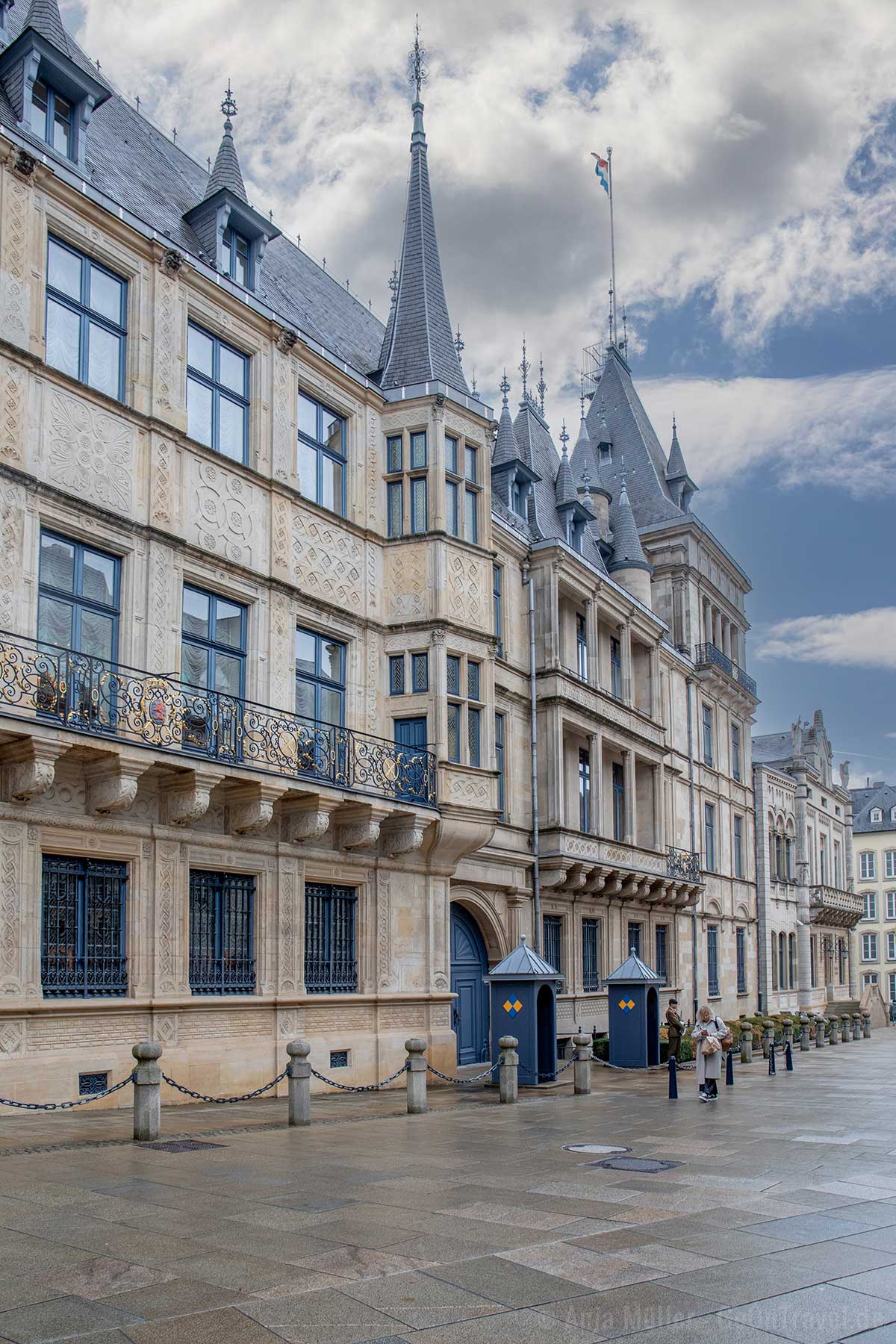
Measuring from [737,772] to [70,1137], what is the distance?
3642 centimetres

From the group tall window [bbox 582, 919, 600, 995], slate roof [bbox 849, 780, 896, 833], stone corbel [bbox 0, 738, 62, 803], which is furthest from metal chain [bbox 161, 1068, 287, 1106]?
slate roof [bbox 849, 780, 896, 833]

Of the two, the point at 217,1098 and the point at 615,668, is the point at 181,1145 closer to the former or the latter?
the point at 217,1098

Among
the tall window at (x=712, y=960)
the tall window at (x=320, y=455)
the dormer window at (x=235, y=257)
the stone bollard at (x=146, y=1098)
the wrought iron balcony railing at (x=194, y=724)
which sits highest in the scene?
the dormer window at (x=235, y=257)

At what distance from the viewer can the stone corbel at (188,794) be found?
16328mm

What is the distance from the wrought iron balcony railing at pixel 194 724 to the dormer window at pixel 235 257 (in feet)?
23.8

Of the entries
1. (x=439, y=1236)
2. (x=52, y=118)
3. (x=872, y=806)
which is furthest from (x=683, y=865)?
(x=872, y=806)

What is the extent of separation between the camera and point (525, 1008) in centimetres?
2045

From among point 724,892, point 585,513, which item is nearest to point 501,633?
point 585,513

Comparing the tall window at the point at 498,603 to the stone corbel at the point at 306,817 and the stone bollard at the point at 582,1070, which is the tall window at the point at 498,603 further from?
the stone bollard at the point at 582,1070

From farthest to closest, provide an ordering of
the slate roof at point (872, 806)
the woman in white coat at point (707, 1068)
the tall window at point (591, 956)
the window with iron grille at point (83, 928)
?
1. the slate roof at point (872, 806)
2. the tall window at point (591, 956)
3. the woman in white coat at point (707, 1068)
4. the window with iron grille at point (83, 928)

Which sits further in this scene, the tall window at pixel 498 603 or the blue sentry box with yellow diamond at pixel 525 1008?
the tall window at pixel 498 603

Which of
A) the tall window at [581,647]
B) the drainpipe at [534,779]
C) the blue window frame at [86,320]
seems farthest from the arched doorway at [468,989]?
the blue window frame at [86,320]

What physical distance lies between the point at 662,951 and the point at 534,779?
11112 mm

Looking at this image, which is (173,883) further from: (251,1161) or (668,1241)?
(668,1241)
